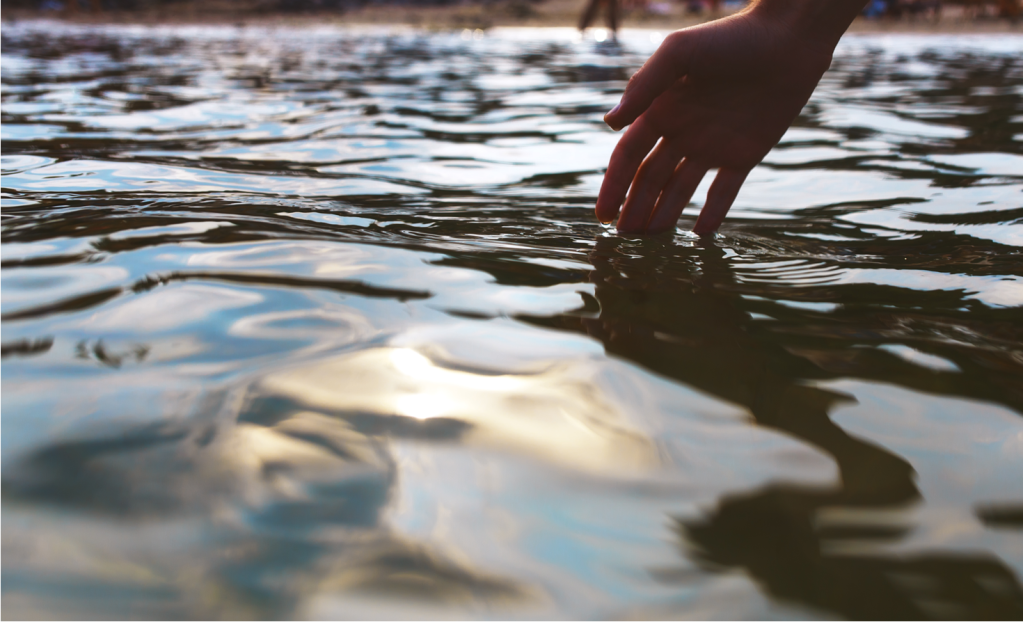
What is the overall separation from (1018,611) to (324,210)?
5.98 ft

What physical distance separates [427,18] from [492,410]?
26.1 m

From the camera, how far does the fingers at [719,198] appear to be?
202 centimetres

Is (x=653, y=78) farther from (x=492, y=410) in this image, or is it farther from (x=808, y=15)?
(x=492, y=410)

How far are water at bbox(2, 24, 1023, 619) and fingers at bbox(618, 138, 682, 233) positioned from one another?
0.43 feet

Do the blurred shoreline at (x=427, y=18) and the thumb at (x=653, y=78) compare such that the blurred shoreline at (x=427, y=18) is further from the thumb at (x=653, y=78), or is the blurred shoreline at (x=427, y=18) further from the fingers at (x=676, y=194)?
the thumb at (x=653, y=78)

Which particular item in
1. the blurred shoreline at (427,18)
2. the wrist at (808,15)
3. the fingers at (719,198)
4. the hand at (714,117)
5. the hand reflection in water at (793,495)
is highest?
the blurred shoreline at (427,18)

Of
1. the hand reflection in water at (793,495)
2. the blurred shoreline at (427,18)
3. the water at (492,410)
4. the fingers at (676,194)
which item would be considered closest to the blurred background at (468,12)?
the blurred shoreline at (427,18)

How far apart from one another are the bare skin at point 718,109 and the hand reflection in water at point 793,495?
2.10ft

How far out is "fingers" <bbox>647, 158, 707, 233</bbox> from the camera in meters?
2.02

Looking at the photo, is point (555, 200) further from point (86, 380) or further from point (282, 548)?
point (282, 548)

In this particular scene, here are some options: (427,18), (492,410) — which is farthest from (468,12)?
(492,410)

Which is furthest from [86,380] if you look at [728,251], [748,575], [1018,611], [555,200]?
[555,200]

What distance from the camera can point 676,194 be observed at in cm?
203

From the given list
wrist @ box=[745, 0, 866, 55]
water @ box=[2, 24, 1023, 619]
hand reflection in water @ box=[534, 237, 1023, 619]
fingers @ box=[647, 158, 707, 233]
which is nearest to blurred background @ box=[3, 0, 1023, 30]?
wrist @ box=[745, 0, 866, 55]
